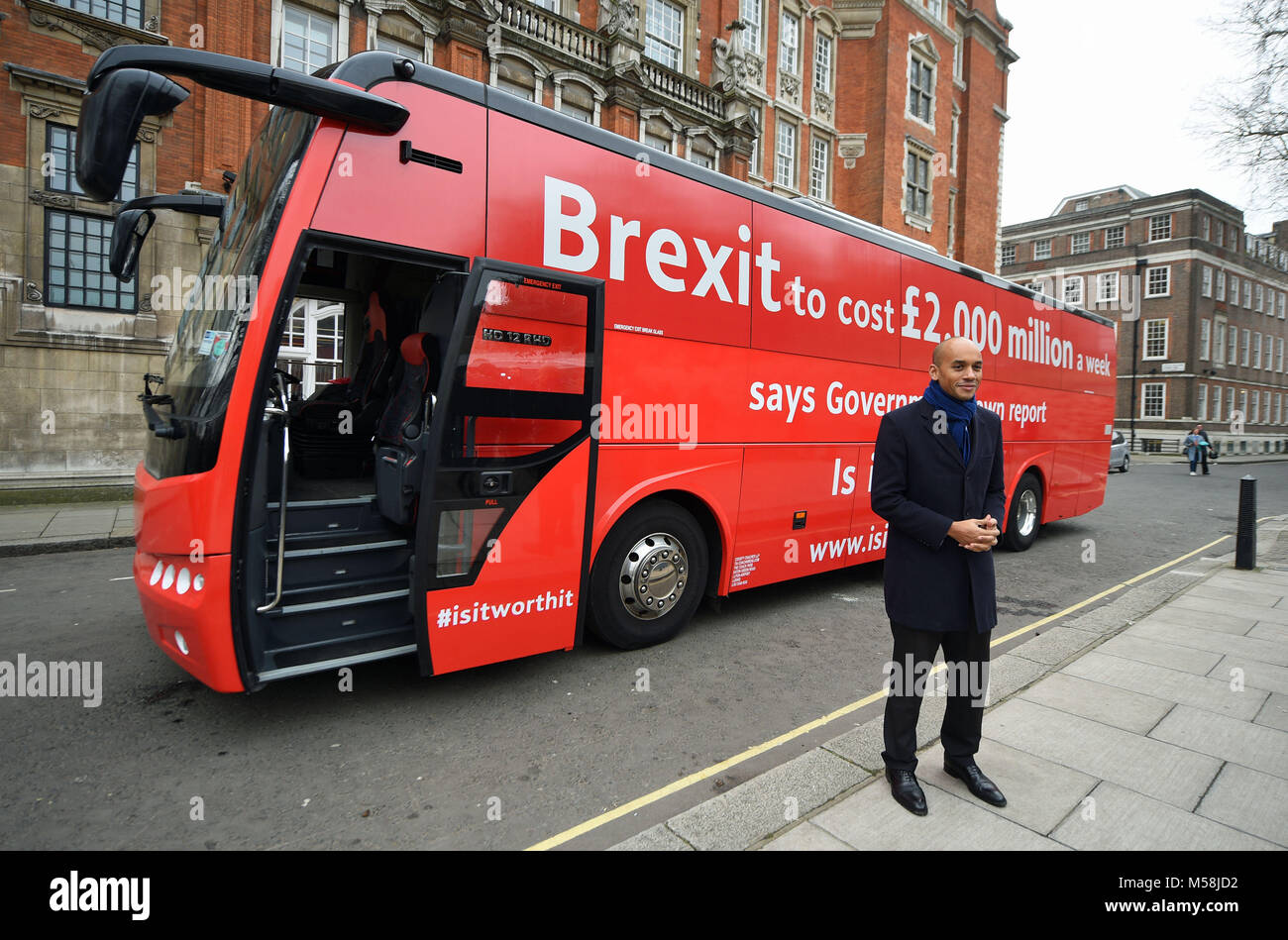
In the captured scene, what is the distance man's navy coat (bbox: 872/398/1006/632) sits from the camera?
275cm

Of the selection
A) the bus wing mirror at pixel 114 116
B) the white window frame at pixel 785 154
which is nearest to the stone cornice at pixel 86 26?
the bus wing mirror at pixel 114 116

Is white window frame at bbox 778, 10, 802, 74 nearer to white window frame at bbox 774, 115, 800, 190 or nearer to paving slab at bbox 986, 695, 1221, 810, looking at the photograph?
white window frame at bbox 774, 115, 800, 190

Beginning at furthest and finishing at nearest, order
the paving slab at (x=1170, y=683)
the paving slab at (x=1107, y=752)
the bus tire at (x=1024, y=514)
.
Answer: the bus tire at (x=1024, y=514) → the paving slab at (x=1170, y=683) → the paving slab at (x=1107, y=752)

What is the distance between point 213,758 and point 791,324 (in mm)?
4827

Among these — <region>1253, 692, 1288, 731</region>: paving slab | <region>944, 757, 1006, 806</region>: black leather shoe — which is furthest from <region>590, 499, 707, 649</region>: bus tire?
<region>1253, 692, 1288, 731</region>: paving slab

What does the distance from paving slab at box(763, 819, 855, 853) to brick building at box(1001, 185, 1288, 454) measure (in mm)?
49475

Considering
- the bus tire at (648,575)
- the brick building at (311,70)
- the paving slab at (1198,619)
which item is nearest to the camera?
the bus tire at (648,575)

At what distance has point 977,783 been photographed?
9.27 ft

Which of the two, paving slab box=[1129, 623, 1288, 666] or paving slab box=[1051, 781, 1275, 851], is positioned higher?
paving slab box=[1129, 623, 1288, 666]

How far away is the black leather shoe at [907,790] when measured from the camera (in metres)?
2.69

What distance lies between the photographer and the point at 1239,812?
2.75 meters

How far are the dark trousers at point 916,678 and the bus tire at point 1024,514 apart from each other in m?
6.49

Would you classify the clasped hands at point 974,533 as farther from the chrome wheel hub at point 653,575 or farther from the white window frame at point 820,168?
the white window frame at point 820,168
